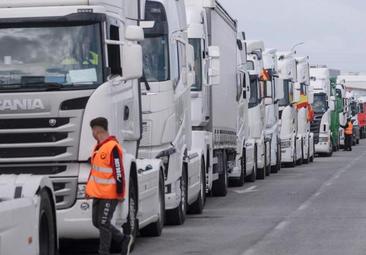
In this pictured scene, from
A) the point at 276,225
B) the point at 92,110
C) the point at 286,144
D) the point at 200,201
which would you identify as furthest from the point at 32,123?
the point at 286,144

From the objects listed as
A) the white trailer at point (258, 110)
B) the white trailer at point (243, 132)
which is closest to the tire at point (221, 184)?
the white trailer at point (243, 132)

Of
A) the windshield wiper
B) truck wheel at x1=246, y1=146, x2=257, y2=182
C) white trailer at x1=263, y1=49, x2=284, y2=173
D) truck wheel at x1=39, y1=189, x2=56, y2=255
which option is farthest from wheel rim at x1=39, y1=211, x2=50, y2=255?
white trailer at x1=263, y1=49, x2=284, y2=173

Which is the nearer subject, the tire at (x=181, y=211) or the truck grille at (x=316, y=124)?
the tire at (x=181, y=211)

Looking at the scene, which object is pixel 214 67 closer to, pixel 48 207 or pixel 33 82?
pixel 33 82

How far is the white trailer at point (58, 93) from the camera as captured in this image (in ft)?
44.8

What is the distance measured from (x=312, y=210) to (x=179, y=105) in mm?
4569

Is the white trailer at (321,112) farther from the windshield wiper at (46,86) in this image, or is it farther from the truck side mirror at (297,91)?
the windshield wiper at (46,86)

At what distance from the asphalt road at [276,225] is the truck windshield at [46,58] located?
265 centimetres

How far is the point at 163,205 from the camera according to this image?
17141 millimetres

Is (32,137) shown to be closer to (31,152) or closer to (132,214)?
(31,152)

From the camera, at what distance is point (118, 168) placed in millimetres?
12602

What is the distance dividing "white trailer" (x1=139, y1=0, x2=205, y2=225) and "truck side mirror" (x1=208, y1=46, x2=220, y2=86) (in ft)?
12.3

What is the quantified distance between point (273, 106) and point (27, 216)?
2795 cm

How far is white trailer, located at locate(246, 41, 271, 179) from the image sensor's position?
33562 mm
